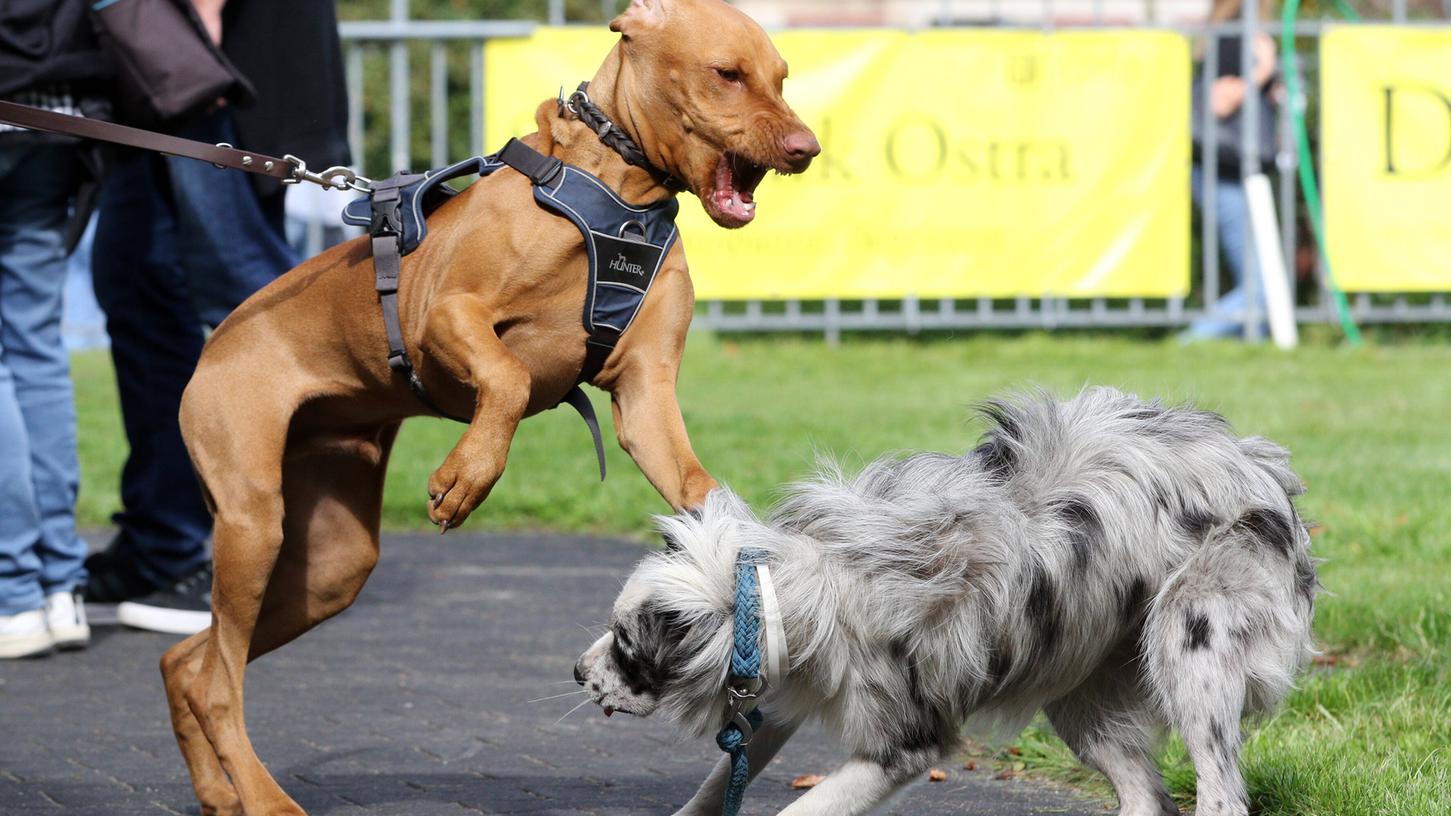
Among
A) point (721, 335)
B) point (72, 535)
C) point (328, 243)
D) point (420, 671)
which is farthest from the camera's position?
point (721, 335)

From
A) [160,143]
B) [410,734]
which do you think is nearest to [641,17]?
[160,143]

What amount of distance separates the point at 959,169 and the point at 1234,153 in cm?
224

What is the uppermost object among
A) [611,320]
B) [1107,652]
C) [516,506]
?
[611,320]

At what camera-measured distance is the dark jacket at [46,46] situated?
522 cm

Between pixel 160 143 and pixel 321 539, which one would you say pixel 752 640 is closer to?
pixel 321 539

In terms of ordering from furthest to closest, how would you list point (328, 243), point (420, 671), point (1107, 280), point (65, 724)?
point (1107, 280) < point (328, 243) < point (420, 671) < point (65, 724)

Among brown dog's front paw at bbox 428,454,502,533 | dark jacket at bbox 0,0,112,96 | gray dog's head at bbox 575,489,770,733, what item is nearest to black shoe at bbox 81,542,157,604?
dark jacket at bbox 0,0,112,96

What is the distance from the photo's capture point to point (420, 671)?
210 inches

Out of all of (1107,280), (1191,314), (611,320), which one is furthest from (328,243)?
(611,320)

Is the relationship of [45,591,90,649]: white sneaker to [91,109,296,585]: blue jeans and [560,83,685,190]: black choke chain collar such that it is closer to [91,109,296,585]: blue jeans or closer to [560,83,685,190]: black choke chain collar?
[91,109,296,585]: blue jeans

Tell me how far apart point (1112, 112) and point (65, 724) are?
29.0ft

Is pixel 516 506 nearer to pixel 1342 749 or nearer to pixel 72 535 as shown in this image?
pixel 72 535

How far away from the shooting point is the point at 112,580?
6.11 meters

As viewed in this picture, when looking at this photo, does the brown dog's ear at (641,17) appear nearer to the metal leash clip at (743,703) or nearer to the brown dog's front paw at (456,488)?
the brown dog's front paw at (456,488)
